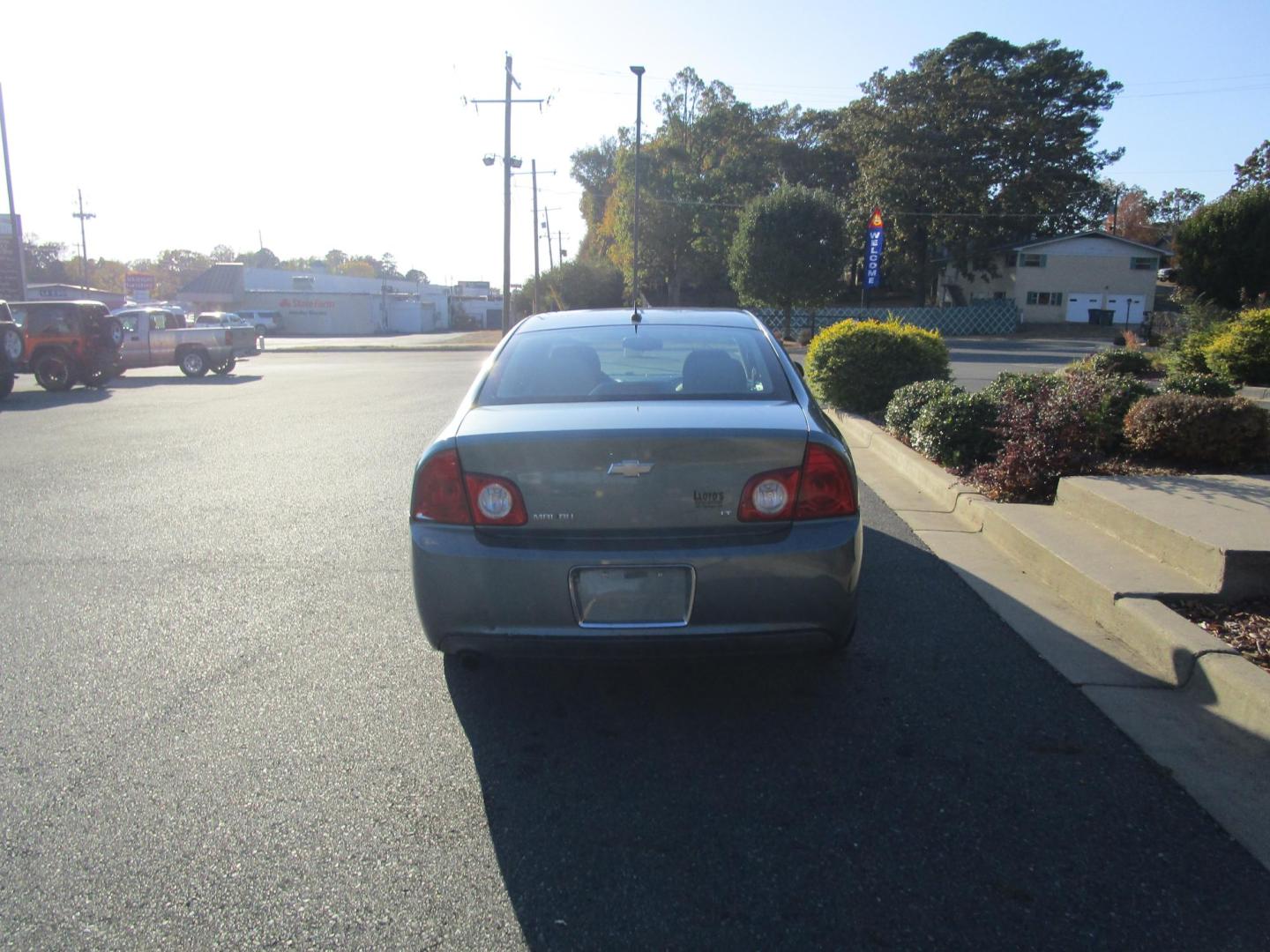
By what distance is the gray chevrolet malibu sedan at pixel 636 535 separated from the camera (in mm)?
3416

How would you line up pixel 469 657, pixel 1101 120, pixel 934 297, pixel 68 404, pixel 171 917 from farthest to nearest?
pixel 934 297 → pixel 1101 120 → pixel 68 404 → pixel 469 657 → pixel 171 917

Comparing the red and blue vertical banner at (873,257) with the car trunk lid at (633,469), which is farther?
the red and blue vertical banner at (873,257)

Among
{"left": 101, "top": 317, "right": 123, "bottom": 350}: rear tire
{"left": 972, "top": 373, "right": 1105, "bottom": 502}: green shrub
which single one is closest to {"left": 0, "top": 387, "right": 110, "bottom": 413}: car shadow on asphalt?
{"left": 101, "top": 317, "right": 123, "bottom": 350}: rear tire

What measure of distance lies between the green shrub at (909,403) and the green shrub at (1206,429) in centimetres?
211

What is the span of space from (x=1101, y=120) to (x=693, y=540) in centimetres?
5769

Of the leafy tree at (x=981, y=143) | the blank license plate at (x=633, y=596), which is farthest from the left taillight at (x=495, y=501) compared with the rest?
the leafy tree at (x=981, y=143)

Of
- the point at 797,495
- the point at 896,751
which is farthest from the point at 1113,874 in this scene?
the point at 797,495

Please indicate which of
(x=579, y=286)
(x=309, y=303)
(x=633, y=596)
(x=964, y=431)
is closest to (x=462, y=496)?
(x=633, y=596)

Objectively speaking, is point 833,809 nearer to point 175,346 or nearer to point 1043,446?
point 1043,446

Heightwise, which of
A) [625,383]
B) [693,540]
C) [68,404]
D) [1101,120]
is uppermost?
[1101,120]

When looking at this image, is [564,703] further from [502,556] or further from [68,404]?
[68,404]

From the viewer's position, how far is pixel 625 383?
4.50 meters

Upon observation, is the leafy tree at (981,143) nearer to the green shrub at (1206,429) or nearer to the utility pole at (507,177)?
the utility pole at (507,177)

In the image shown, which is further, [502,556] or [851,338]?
[851,338]
